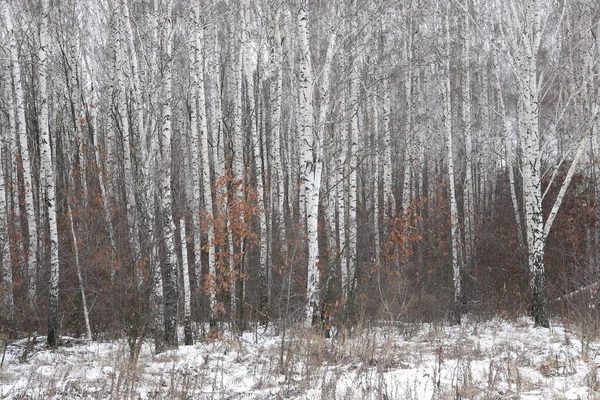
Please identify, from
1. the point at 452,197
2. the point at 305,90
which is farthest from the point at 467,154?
the point at 305,90

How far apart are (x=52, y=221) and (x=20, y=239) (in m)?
2.98

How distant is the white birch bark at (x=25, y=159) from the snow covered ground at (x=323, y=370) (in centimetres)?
151

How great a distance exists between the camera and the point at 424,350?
8.20 metres

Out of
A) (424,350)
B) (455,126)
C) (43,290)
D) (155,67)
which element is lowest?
(424,350)

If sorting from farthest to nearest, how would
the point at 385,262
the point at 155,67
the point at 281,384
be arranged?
1. the point at 385,262
2. the point at 155,67
3. the point at 281,384

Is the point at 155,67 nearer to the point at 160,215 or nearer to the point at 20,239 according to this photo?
the point at 160,215

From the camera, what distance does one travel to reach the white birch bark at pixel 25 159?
9409mm

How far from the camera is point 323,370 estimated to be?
6.44 meters

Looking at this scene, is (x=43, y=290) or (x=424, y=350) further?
(x=43, y=290)

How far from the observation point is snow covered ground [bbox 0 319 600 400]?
5262mm

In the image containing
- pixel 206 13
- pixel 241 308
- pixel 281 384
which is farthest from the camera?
pixel 206 13

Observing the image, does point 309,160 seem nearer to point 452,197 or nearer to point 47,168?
point 47,168

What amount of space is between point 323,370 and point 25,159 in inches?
271

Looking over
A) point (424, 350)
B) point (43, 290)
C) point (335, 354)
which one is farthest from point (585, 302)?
point (43, 290)
